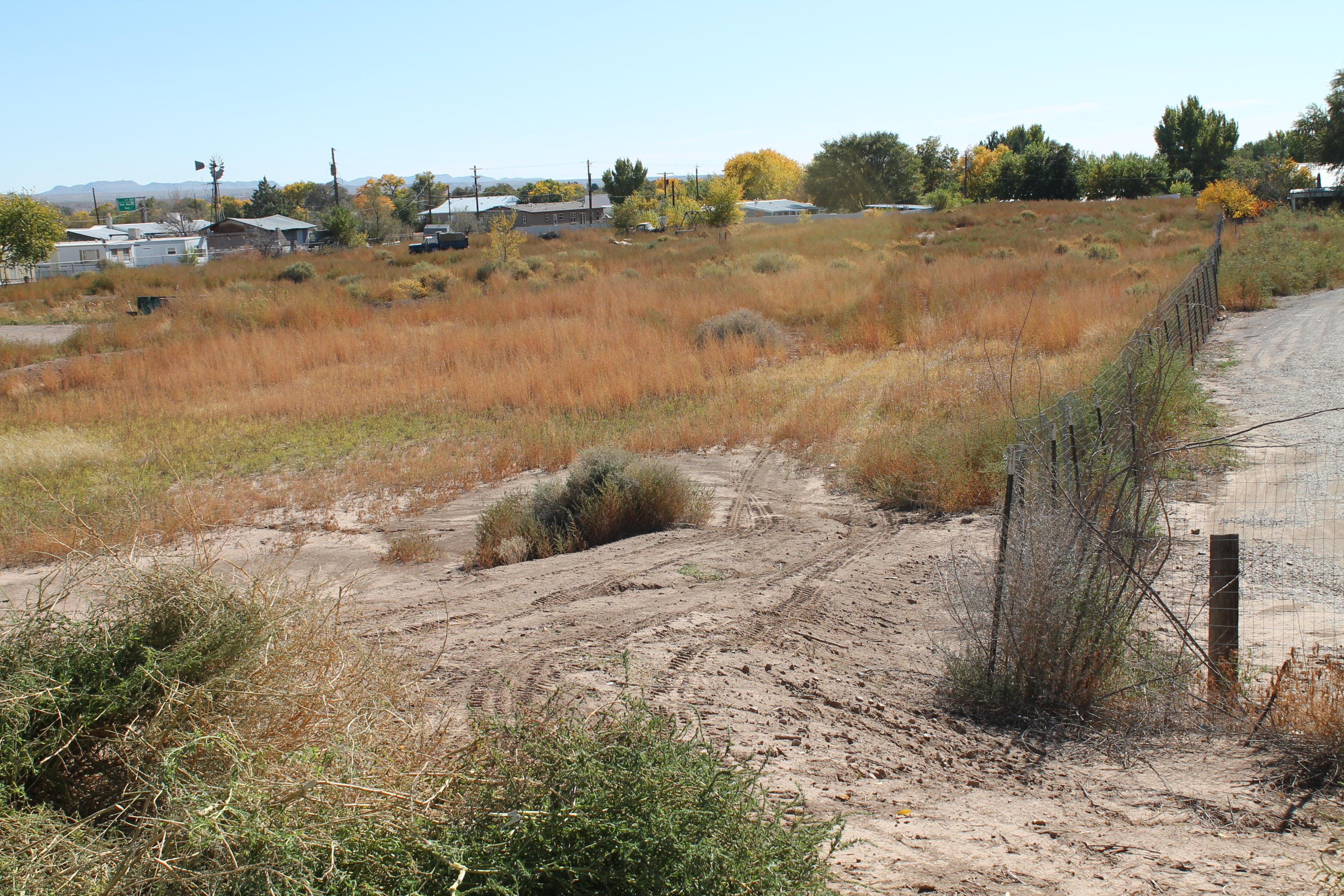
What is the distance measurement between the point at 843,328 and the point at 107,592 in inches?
690

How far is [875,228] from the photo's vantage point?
50.1m

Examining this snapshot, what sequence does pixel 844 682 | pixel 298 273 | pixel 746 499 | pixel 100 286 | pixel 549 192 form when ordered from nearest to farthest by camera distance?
pixel 844 682
pixel 746 499
pixel 298 273
pixel 100 286
pixel 549 192

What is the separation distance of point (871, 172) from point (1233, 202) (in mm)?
49061

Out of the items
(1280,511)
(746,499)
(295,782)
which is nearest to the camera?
(295,782)

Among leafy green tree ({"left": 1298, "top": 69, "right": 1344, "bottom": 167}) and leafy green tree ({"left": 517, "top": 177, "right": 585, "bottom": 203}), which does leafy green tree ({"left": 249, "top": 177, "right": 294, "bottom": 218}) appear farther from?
leafy green tree ({"left": 1298, "top": 69, "right": 1344, "bottom": 167})

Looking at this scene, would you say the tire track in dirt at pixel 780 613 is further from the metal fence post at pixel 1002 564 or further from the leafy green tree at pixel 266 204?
the leafy green tree at pixel 266 204

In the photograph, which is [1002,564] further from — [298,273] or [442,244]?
[442,244]

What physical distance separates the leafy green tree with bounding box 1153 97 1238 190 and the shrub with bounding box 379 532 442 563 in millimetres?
96208

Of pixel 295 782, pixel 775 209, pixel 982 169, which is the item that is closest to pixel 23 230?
pixel 295 782

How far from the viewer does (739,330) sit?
19.0 m

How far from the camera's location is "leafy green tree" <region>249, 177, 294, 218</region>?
12800 cm

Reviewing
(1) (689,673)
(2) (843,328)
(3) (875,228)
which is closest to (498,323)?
(2) (843,328)

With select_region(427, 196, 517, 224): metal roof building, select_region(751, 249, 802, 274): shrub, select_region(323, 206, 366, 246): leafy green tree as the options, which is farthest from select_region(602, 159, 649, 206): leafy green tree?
select_region(751, 249, 802, 274): shrub

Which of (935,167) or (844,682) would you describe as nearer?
(844,682)
